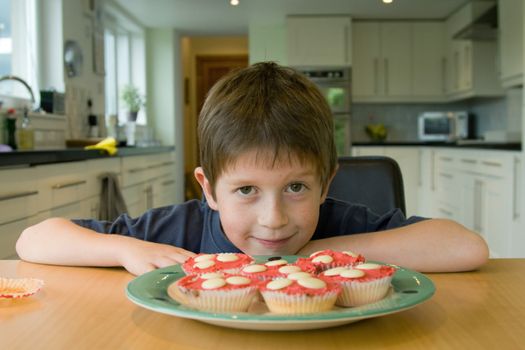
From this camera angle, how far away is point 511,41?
4977mm

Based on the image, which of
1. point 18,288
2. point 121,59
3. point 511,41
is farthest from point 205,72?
point 18,288

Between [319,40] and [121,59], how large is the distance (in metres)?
2.34

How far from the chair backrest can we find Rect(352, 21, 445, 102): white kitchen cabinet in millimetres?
5630

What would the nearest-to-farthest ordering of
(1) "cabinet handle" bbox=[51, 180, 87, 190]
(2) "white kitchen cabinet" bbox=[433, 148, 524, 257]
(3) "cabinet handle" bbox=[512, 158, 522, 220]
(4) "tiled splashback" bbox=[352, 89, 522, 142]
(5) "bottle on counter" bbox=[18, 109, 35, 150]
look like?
1. (1) "cabinet handle" bbox=[51, 180, 87, 190]
2. (5) "bottle on counter" bbox=[18, 109, 35, 150]
3. (3) "cabinet handle" bbox=[512, 158, 522, 220]
4. (2) "white kitchen cabinet" bbox=[433, 148, 524, 257]
5. (4) "tiled splashback" bbox=[352, 89, 522, 142]

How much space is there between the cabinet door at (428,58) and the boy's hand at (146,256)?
676 cm

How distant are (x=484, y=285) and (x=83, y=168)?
2.81 m

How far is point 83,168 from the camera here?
331cm

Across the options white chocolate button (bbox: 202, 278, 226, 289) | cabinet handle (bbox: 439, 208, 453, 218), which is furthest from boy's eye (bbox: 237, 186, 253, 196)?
cabinet handle (bbox: 439, 208, 453, 218)

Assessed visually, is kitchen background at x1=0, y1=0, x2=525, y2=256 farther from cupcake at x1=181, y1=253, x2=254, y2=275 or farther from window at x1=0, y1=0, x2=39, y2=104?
cupcake at x1=181, y1=253, x2=254, y2=275

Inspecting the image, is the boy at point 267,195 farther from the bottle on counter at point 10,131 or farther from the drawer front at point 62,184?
the bottle on counter at point 10,131

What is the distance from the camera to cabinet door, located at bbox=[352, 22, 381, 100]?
7.23m

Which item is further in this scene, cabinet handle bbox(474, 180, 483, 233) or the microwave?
the microwave

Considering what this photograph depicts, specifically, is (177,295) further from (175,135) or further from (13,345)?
(175,135)

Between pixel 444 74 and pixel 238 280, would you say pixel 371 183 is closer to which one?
pixel 238 280
